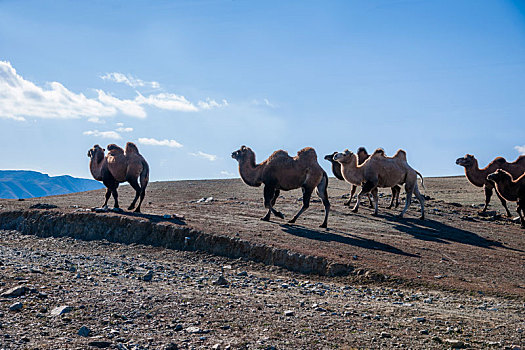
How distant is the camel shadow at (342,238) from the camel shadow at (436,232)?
2.22 meters

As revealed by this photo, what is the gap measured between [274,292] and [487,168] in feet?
58.8

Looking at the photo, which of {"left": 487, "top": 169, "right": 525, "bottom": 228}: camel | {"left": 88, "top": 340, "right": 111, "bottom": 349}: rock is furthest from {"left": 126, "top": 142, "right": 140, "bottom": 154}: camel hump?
{"left": 487, "top": 169, "right": 525, "bottom": 228}: camel

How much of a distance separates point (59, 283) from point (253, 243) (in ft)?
16.9

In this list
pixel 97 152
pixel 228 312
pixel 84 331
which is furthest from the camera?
pixel 97 152

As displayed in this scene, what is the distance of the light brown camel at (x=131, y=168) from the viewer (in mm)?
16375

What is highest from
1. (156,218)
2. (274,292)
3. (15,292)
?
(156,218)

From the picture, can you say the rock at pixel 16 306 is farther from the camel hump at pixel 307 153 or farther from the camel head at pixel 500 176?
the camel head at pixel 500 176

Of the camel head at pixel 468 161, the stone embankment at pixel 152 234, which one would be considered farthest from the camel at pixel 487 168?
the stone embankment at pixel 152 234

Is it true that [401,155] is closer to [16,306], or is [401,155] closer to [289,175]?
[289,175]

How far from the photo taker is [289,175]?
15312 mm

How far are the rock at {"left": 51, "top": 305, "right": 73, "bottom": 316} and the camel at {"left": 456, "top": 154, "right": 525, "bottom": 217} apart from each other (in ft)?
64.6

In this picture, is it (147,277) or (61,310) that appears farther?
(147,277)

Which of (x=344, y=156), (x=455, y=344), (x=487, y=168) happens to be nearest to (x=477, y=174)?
(x=487, y=168)

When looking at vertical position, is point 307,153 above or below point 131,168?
above
